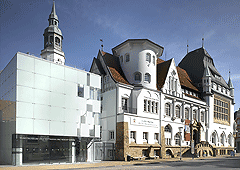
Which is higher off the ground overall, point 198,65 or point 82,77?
point 198,65

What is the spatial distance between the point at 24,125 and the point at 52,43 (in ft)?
113

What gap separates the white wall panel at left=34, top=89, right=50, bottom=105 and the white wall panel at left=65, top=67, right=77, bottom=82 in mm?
3494

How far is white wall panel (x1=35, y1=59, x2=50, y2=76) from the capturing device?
93.6 ft

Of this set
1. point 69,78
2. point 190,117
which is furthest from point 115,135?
point 190,117

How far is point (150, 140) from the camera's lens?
39.2m

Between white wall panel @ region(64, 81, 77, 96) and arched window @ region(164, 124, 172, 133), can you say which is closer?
white wall panel @ region(64, 81, 77, 96)

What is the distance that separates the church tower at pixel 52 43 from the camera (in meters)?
56.6

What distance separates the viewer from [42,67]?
2900cm

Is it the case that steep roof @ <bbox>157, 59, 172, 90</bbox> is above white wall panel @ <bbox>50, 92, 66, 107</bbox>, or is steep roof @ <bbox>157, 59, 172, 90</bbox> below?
above

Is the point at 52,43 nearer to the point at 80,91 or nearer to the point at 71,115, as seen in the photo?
the point at 80,91

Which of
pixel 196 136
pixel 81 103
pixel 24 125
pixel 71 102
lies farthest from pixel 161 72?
pixel 24 125

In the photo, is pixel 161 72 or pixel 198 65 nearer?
pixel 161 72

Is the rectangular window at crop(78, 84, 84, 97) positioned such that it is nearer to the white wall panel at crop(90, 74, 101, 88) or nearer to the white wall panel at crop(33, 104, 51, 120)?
the white wall panel at crop(90, 74, 101, 88)

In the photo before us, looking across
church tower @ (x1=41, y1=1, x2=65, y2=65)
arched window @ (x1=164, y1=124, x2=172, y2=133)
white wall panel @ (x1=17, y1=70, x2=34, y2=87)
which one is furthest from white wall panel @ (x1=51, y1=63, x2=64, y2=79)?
church tower @ (x1=41, y1=1, x2=65, y2=65)
